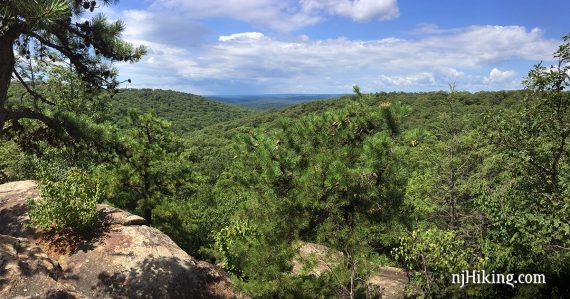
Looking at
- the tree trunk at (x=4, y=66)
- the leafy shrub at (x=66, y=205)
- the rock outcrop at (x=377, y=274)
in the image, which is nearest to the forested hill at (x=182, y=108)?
the leafy shrub at (x=66, y=205)

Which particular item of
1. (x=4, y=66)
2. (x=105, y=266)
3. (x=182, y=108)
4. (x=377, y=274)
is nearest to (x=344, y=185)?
(x=377, y=274)

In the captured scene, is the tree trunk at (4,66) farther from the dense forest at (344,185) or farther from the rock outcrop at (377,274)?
the rock outcrop at (377,274)

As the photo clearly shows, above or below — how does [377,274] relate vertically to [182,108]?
below

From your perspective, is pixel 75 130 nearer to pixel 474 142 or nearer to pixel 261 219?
pixel 261 219

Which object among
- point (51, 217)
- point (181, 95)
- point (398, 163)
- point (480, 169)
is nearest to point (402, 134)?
point (398, 163)

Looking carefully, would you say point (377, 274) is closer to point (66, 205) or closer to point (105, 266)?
point (105, 266)

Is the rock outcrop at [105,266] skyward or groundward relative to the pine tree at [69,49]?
groundward

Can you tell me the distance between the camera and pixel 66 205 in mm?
9688

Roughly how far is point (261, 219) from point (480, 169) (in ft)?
50.6

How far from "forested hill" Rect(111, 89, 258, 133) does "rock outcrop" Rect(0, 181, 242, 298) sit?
109 metres

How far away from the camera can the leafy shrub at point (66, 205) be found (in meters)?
9.48

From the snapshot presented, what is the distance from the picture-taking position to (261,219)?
9.25 metres

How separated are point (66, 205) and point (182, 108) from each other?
150 m

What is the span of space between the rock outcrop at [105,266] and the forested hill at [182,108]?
109m
